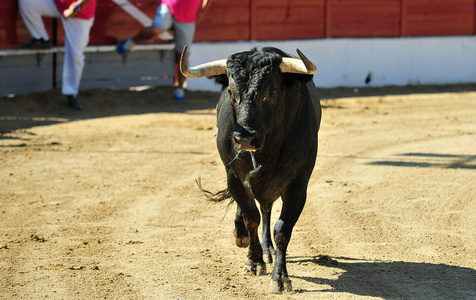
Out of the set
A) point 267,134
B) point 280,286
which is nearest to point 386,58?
point 267,134

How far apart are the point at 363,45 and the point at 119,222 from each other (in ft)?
29.3

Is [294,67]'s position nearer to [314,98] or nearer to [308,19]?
[314,98]

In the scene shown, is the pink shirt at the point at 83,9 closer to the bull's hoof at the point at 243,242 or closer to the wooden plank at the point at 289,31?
the wooden plank at the point at 289,31

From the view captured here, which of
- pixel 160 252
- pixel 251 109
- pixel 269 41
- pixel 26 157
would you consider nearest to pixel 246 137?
pixel 251 109

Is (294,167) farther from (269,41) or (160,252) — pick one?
(269,41)

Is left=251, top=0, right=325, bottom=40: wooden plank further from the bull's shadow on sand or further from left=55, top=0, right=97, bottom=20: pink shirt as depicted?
the bull's shadow on sand

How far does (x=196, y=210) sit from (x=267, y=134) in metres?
1.81

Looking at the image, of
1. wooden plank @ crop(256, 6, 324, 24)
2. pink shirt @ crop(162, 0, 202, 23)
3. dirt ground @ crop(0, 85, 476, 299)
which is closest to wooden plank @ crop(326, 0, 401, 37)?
wooden plank @ crop(256, 6, 324, 24)

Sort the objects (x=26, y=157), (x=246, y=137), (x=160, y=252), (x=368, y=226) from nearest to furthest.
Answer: (x=246, y=137) → (x=160, y=252) → (x=368, y=226) → (x=26, y=157)

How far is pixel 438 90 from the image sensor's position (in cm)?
1325

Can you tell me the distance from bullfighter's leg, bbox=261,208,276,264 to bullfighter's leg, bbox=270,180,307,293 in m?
0.50

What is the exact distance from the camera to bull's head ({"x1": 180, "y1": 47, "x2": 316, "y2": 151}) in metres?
4.00

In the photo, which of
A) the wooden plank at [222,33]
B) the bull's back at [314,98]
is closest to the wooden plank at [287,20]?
the wooden plank at [222,33]

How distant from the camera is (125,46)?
1130 cm
